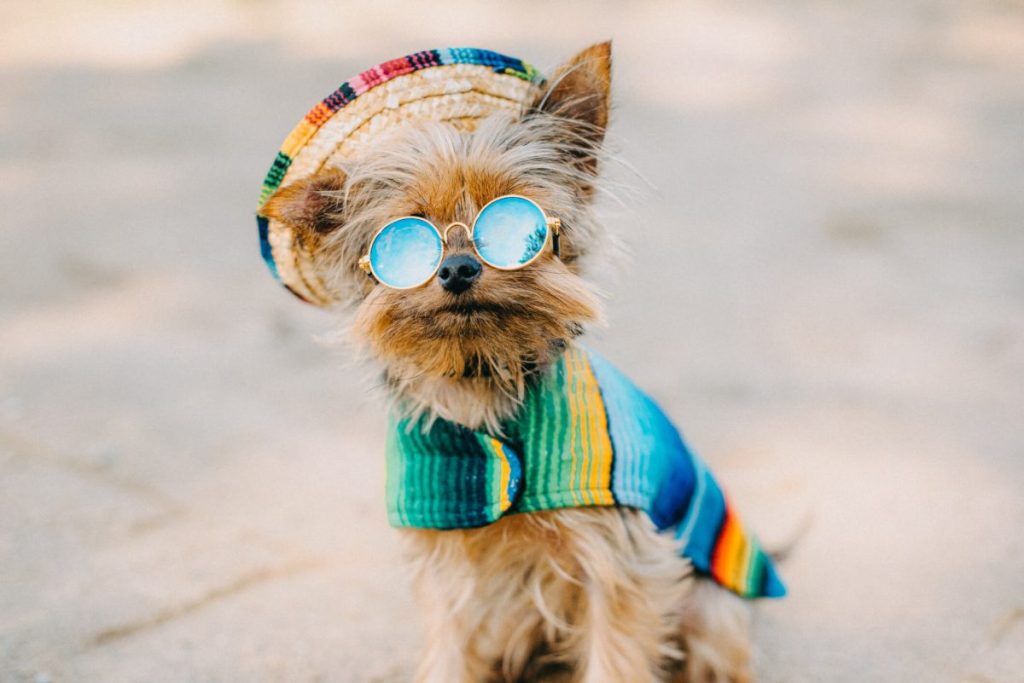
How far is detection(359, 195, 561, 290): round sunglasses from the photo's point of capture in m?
2.17

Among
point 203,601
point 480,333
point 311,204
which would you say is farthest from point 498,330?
point 203,601

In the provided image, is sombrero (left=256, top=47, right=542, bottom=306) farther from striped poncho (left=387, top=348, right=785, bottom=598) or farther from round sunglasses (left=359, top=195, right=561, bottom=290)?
striped poncho (left=387, top=348, right=785, bottom=598)

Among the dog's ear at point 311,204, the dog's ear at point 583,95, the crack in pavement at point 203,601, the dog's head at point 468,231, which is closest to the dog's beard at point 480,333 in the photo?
the dog's head at point 468,231

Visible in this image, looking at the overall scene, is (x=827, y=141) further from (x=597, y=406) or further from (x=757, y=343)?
(x=597, y=406)

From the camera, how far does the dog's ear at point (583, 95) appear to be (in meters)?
2.30

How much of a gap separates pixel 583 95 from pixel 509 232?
460mm

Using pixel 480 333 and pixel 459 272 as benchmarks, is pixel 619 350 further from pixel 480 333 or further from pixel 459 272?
pixel 459 272

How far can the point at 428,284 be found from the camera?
2188mm

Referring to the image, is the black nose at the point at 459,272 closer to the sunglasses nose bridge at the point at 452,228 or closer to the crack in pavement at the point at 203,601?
the sunglasses nose bridge at the point at 452,228

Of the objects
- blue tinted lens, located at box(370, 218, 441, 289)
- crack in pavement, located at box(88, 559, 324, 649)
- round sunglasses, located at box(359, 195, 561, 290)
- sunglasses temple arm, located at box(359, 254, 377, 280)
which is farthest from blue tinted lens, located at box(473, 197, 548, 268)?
crack in pavement, located at box(88, 559, 324, 649)

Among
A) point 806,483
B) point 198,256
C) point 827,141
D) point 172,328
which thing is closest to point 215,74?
point 198,256

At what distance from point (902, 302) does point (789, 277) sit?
2.30 feet

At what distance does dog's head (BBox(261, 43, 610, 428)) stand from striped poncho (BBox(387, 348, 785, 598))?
80 mm

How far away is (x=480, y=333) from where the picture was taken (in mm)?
2215
